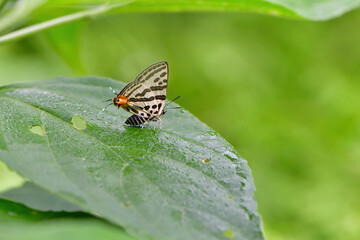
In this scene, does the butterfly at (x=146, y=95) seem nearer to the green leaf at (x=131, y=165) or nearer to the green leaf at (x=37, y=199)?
the green leaf at (x=131, y=165)

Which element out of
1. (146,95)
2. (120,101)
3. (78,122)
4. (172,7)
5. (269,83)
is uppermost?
(269,83)

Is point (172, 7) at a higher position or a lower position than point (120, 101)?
higher

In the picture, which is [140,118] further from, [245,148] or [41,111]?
[245,148]

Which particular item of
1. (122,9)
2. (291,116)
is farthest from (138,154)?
(291,116)

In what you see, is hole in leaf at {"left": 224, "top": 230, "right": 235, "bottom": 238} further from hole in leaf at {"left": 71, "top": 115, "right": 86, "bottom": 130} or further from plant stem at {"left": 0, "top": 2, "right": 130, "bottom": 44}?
plant stem at {"left": 0, "top": 2, "right": 130, "bottom": 44}

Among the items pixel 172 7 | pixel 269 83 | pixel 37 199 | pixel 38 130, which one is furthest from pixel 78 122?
pixel 269 83

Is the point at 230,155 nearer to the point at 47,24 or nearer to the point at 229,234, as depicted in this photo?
the point at 229,234
